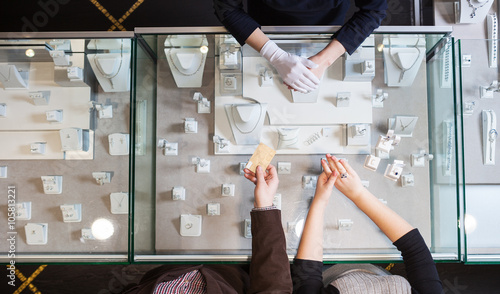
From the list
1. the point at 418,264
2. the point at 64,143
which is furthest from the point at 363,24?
the point at 64,143

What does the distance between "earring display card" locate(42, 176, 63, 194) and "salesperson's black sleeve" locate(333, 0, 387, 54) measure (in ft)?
4.19

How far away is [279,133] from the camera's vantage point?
125cm

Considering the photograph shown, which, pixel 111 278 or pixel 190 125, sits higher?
pixel 190 125

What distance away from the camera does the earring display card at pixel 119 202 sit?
1.24m

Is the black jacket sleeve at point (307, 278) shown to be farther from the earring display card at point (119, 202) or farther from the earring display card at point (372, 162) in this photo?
the earring display card at point (119, 202)

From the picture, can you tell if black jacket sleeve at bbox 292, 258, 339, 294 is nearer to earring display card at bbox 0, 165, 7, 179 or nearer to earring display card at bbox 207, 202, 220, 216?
earring display card at bbox 207, 202, 220, 216

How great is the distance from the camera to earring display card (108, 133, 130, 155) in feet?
4.15

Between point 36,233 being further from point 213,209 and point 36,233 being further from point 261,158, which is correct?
point 261,158

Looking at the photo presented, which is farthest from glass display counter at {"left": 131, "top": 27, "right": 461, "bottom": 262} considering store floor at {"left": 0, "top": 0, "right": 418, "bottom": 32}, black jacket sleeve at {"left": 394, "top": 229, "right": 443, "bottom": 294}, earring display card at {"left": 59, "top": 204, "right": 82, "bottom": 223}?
store floor at {"left": 0, "top": 0, "right": 418, "bottom": 32}

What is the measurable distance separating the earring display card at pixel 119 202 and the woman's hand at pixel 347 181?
84 centimetres

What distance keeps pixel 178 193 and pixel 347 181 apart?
0.67 m

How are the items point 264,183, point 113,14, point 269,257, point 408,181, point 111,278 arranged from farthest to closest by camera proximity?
point 113,14, point 111,278, point 408,181, point 264,183, point 269,257

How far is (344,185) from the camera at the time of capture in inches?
46.3

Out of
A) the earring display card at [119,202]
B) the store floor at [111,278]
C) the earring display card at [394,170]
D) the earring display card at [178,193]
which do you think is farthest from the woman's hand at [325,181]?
the store floor at [111,278]
